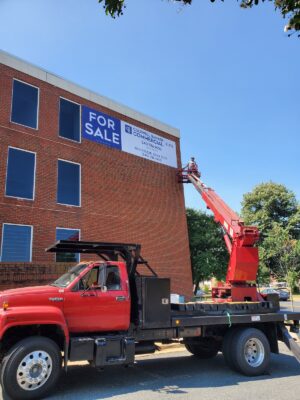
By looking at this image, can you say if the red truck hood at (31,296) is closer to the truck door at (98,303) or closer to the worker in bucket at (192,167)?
the truck door at (98,303)

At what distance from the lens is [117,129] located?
2322cm

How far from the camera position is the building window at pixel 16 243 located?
1659 cm

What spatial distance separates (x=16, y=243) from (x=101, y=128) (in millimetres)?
8568

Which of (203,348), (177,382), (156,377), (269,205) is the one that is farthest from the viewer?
(269,205)

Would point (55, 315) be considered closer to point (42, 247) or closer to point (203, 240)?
point (42, 247)

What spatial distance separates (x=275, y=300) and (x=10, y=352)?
6358 mm

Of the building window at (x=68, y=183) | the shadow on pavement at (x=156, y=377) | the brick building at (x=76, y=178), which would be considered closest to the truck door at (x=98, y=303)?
the shadow on pavement at (x=156, y=377)

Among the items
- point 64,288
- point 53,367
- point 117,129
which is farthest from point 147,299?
point 117,129

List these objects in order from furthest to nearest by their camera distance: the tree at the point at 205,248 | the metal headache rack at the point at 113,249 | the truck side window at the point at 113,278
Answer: the tree at the point at 205,248 < the metal headache rack at the point at 113,249 < the truck side window at the point at 113,278

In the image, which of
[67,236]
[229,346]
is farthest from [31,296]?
[67,236]

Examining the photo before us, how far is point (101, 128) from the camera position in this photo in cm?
2227

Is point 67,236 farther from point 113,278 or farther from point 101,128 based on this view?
point 113,278

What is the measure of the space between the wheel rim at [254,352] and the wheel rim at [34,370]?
428 cm

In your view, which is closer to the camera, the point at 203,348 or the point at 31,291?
the point at 31,291
